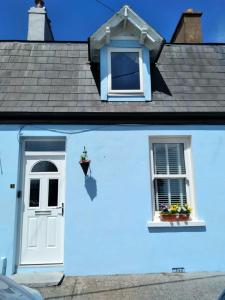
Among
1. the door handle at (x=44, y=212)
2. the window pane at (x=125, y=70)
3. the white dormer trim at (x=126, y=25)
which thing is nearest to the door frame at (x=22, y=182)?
the door handle at (x=44, y=212)

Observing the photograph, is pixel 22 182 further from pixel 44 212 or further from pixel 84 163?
pixel 84 163

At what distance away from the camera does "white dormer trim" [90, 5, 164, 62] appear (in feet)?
23.5

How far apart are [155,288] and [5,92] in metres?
5.34

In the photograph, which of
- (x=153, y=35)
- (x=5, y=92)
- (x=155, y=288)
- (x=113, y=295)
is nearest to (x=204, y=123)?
(x=153, y=35)

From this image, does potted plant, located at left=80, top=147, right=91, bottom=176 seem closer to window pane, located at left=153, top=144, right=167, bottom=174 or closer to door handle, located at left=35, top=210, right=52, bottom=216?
door handle, located at left=35, top=210, right=52, bottom=216

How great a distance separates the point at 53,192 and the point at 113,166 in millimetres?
1448

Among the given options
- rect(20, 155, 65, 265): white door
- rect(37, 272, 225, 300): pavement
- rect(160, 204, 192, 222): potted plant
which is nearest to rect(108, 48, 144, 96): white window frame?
rect(20, 155, 65, 265): white door

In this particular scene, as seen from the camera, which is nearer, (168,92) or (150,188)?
(150,188)

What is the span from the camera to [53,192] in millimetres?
6625

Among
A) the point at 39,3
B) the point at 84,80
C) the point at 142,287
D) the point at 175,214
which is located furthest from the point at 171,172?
the point at 39,3

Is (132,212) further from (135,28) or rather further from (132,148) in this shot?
(135,28)

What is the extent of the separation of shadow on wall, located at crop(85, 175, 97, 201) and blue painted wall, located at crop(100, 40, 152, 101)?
75.9 inches

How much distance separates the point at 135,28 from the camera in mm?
7328

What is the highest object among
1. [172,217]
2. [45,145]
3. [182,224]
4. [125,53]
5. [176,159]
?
[125,53]
